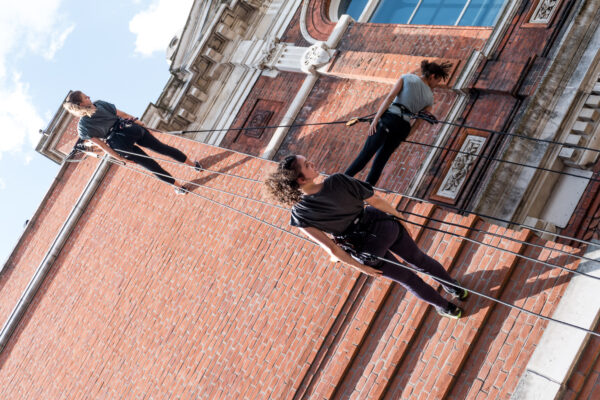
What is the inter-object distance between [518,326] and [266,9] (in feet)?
24.8

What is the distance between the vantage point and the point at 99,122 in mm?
8109

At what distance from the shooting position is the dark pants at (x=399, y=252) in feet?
15.6

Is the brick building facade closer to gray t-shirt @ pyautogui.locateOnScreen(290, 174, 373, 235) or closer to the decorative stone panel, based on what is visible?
the decorative stone panel

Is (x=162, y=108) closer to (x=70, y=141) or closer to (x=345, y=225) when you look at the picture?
(x=70, y=141)

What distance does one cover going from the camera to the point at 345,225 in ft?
15.4

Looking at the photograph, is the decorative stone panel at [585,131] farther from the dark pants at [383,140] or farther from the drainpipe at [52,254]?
the drainpipe at [52,254]

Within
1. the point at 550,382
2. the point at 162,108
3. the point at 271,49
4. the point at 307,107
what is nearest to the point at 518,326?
the point at 550,382

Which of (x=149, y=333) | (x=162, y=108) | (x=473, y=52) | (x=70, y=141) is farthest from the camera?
(x=70, y=141)

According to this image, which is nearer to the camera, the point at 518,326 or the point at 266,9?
the point at 518,326

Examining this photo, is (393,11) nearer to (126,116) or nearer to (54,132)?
(126,116)

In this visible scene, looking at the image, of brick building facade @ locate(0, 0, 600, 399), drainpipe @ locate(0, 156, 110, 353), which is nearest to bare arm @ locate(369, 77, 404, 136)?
brick building facade @ locate(0, 0, 600, 399)

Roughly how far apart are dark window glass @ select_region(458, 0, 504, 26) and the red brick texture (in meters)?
3.29

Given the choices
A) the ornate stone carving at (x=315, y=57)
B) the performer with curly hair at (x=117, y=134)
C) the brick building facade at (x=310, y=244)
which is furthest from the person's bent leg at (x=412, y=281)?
the performer with curly hair at (x=117, y=134)

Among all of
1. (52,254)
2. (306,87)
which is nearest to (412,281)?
(306,87)
